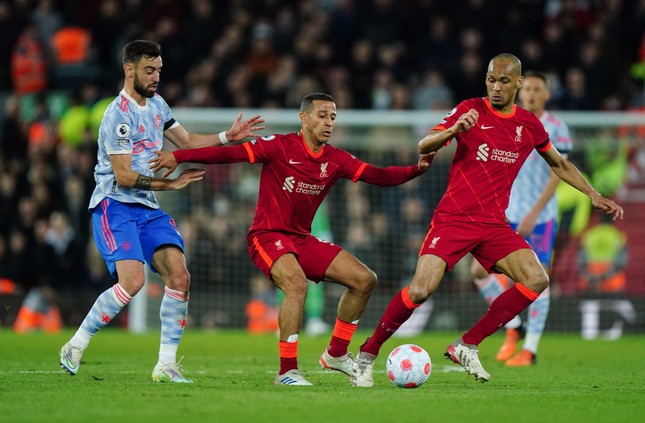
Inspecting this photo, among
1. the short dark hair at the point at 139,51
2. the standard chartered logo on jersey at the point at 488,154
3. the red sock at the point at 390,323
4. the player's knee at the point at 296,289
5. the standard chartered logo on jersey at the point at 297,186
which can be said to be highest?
the short dark hair at the point at 139,51

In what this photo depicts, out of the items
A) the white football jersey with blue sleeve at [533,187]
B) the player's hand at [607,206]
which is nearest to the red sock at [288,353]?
the player's hand at [607,206]

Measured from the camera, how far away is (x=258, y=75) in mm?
18219

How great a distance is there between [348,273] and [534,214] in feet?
9.14

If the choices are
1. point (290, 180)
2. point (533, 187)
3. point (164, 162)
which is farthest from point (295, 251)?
point (533, 187)

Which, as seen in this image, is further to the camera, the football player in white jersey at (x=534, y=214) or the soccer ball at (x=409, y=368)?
the football player in white jersey at (x=534, y=214)

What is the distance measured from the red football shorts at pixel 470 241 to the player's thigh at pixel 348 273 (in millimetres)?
472

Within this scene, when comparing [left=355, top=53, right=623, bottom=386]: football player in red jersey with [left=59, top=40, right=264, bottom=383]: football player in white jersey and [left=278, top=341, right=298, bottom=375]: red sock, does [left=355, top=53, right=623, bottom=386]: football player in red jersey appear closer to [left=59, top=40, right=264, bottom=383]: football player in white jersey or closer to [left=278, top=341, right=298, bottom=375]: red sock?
[left=278, top=341, right=298, bottom=375]: red sock

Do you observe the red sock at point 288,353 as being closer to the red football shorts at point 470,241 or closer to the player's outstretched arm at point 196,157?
the red football shorts at point 470,241

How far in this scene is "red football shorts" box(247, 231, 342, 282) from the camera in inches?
336

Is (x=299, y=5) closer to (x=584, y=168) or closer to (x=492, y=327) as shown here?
(x=584, y=168)

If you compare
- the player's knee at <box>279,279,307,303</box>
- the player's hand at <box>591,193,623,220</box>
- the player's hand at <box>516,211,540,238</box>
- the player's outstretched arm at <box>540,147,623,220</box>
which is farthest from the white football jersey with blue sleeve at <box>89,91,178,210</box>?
the player's hand at <box>516,211,540,238</box>

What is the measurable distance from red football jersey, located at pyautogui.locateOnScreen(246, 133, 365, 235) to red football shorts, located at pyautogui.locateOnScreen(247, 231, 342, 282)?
7 centimetres

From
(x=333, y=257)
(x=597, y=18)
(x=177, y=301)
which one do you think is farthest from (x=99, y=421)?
(x=597, y=18)

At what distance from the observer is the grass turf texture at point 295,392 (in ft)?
21.1
